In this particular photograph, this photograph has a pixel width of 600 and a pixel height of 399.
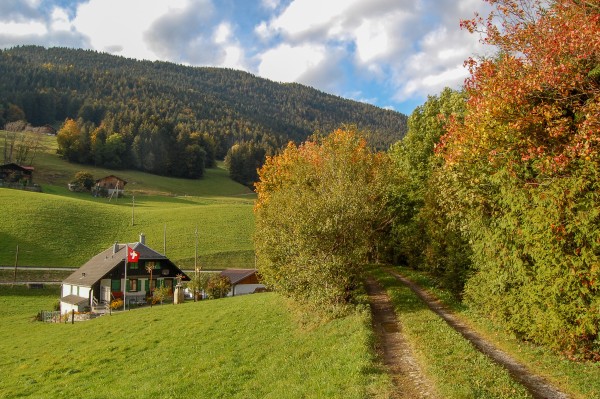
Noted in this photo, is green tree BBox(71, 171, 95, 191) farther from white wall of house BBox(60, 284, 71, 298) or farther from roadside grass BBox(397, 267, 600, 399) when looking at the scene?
roadside grass BBox(397, 267, 600, 399)

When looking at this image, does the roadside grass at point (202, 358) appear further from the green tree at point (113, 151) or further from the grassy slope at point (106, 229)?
the green tree at point (113, 151)

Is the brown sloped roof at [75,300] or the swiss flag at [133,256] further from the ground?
the swiss flag at [133,256]

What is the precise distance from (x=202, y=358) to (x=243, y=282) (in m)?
34.7

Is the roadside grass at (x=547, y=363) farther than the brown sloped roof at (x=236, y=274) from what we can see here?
No

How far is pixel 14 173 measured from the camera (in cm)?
9938

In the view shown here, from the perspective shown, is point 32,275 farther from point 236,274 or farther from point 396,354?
point 396,354

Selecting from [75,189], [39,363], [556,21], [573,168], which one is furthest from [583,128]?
[75,189]

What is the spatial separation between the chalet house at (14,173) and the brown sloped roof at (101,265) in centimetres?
5557

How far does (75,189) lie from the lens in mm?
103312

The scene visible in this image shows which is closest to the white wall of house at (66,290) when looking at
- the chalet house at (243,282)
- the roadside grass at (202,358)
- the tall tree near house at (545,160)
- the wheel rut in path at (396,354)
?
the chalet house at (243,282)

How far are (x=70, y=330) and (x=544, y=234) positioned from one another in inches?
1231

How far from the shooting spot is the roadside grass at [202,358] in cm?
1262

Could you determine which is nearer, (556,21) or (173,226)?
(556,21)

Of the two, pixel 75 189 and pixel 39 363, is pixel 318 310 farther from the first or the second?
pixel 75 189
